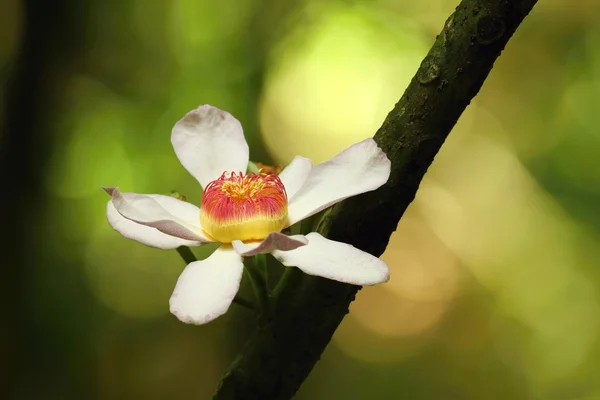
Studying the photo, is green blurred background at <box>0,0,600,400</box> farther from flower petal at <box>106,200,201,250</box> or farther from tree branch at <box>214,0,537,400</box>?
flower petal at <box>106,200,201,250</box>

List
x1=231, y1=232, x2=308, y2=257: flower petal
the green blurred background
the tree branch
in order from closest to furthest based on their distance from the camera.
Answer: x1=231, y1=232, x2=308, y2=257: flower petal, the tree branch, the green blurred background

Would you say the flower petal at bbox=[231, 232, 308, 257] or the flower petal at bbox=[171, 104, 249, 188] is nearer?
the flower petal at bbox=[231, 232, 308, 257]

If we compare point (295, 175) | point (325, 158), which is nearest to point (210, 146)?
point (295, 175)

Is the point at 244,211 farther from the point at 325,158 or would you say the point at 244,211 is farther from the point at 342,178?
the point at 325,158

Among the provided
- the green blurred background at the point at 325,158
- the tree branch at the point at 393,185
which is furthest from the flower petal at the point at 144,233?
the green blurred background at the point at 325,158

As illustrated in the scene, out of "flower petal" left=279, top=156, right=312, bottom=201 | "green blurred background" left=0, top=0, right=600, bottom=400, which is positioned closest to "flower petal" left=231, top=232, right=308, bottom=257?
"flower petal" left=279, top=156, right=312, bottom=201

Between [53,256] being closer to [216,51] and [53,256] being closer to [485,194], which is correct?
[216,51]

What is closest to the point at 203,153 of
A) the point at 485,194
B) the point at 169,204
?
the point at 169,204

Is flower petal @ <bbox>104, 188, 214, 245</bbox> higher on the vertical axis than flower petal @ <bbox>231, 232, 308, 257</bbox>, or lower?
lower
